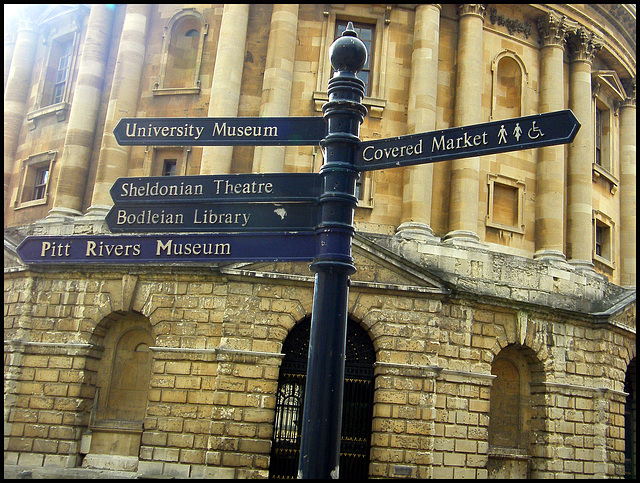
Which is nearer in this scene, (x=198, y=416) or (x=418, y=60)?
(x=198, y=416)

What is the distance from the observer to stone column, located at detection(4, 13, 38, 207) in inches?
894

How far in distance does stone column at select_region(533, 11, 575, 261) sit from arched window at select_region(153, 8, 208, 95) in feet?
36.3

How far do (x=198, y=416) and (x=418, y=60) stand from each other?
1201 centimetres

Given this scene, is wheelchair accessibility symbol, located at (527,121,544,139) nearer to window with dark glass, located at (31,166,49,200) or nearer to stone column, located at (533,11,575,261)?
stone column, located at (533,11,575,261)

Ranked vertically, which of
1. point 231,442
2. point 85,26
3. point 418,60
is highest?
point 85,26

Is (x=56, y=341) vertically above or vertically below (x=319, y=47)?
below

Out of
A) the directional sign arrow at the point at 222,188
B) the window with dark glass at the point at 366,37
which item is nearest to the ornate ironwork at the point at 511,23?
the window with dark glass at the point at 366,37

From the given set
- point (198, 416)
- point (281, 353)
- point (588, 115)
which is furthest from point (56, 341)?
point (588, 115)

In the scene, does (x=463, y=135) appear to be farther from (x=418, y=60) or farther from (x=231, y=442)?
(x=418, y=60)

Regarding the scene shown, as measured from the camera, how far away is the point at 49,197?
2088 centimetres

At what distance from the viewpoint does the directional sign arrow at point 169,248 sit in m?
5.75

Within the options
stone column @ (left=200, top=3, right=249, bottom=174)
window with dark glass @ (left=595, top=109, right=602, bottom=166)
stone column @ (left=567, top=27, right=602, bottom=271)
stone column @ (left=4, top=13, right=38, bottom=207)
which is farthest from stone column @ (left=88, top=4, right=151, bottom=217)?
window with dark glass @ (left=595, top=109, right=602, bottom=166)

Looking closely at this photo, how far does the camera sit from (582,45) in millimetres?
A: 22688

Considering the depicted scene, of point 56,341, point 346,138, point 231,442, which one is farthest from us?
point 56,341
